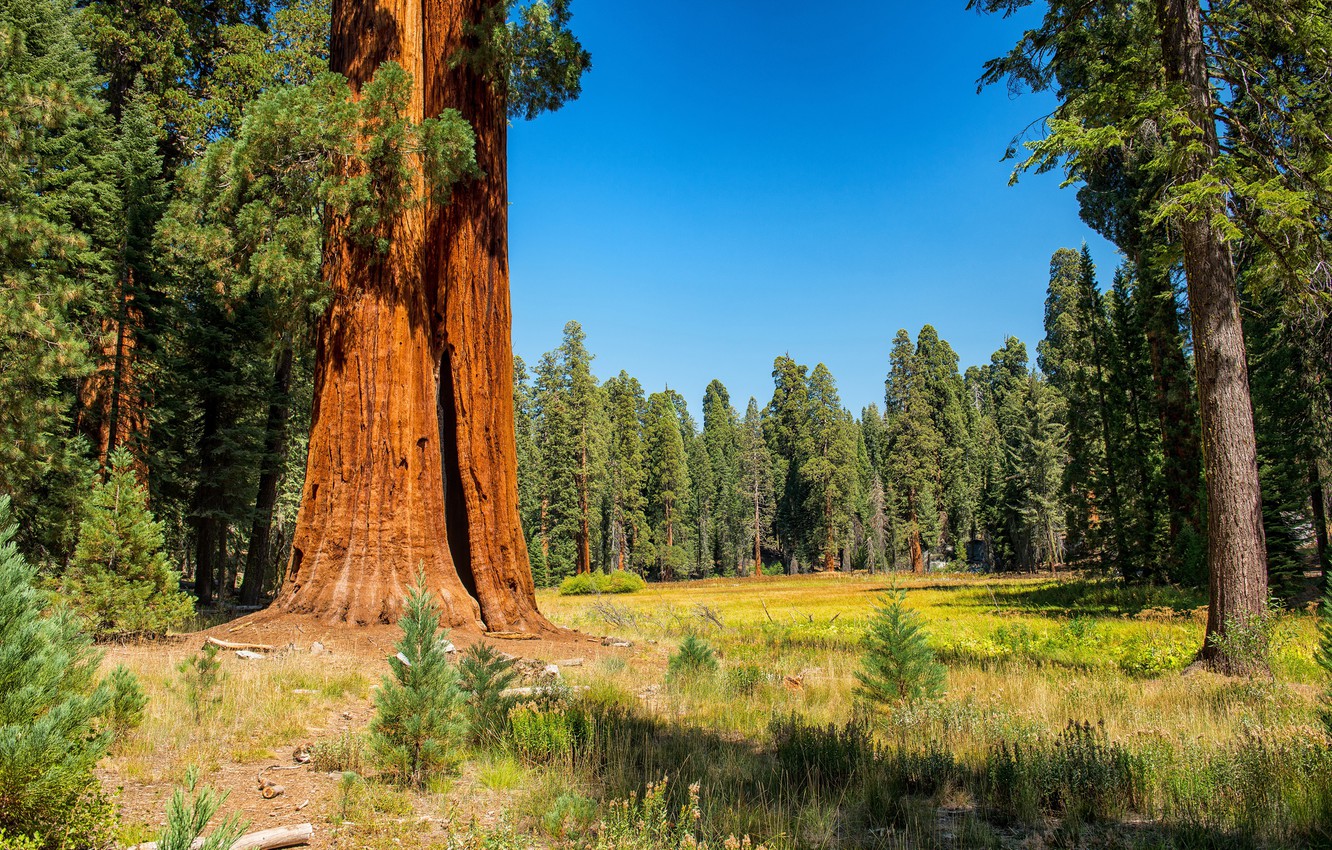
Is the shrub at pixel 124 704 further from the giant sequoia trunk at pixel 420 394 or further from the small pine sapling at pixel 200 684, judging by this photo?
the giant sequoia trunk at pixel 420 394

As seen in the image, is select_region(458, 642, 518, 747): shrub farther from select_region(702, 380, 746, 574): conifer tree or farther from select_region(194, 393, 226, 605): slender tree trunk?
select_region(702, 380, 746, 574): conifer tree

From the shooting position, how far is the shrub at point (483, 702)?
5.09 meters

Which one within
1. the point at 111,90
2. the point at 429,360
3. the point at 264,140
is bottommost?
the point at 429,360

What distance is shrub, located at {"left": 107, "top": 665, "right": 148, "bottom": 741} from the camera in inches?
174

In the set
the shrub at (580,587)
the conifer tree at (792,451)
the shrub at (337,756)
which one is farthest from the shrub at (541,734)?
the conifer tree at (792,451)

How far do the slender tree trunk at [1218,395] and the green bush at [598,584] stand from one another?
28457 mm

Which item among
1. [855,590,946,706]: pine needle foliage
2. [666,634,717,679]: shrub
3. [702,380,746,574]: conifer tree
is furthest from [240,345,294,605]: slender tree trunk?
[702,380,746,574]: conifer tree

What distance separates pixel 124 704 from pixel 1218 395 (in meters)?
10.4

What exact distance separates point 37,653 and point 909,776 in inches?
181

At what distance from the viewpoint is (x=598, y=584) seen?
117 ft

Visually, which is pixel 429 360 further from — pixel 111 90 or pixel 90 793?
pixel 111 90

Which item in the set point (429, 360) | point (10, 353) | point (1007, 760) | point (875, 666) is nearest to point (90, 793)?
point (1007, 760)

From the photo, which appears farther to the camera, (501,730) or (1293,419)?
(1293,419)

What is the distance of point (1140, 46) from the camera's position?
938cm
